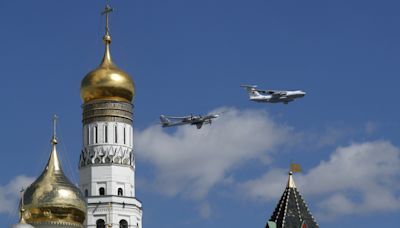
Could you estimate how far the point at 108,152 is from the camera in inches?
3155

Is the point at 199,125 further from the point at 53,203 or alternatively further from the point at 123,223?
the point at 53,203

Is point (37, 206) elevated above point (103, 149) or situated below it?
below

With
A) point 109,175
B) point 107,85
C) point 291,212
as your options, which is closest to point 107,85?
point 107,85

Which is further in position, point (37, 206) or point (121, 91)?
point (121, 91)

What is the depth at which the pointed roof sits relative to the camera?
230ft

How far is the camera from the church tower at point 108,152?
7931 cm

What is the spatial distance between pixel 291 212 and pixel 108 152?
1432cm

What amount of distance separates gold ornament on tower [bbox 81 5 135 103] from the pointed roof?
46.1ft

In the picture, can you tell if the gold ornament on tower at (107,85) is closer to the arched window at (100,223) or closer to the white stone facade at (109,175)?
the white stone facade at (109,175)

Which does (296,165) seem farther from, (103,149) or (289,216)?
(103,149)

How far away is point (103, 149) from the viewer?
3157 inches

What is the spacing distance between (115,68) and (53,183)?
12.3 metres

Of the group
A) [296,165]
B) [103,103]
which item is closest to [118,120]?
[103,103]

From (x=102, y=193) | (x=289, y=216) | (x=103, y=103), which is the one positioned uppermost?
(x=103, y=103)
